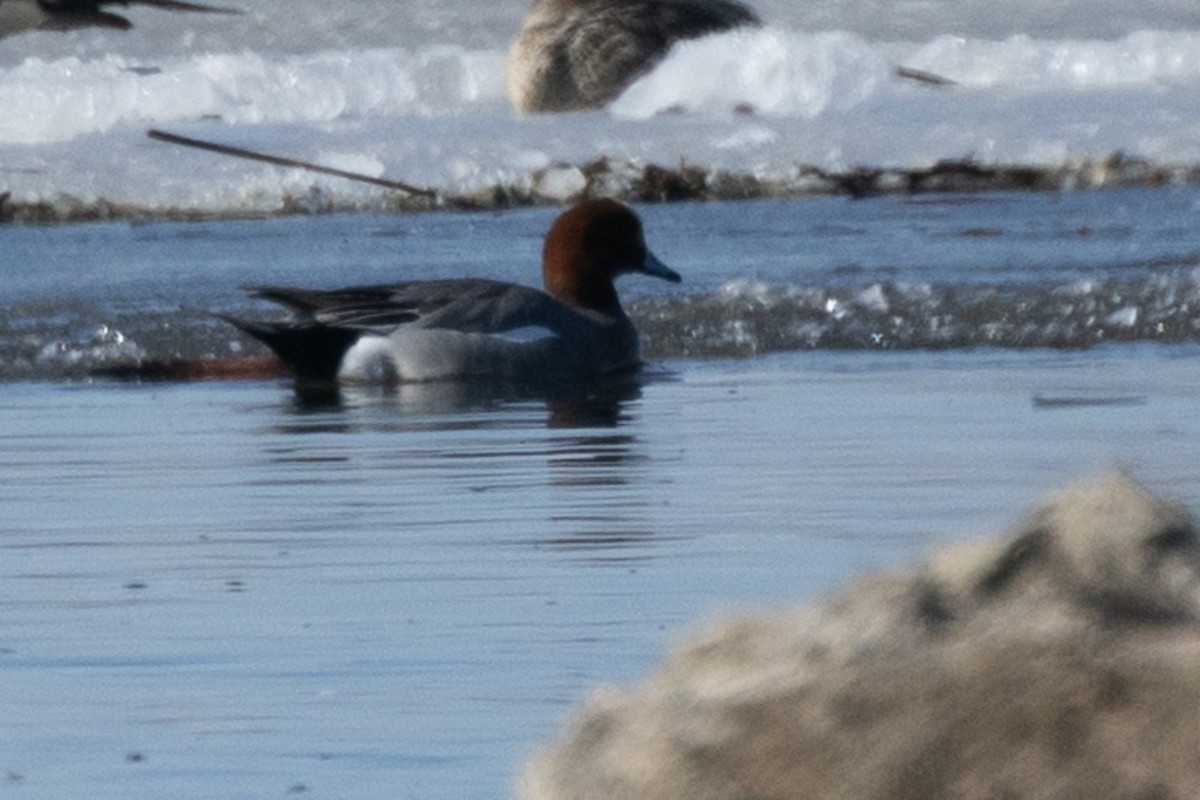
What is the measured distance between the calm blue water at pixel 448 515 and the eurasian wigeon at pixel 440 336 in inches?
7.9

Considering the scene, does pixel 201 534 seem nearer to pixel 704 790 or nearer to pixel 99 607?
pixel 99 607

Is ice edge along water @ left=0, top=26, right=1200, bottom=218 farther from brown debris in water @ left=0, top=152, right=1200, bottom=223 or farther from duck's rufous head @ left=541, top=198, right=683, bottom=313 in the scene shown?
duck's rufous head @ left=541, top=198, right=683, bottom=313

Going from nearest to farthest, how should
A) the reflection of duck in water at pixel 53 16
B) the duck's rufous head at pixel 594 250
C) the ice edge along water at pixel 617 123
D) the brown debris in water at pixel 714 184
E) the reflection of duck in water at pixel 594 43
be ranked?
the reflection of duck in water at pixel 53 16
the duck's rufous head at pixel 594 250
the brown debris in water at pixel 714 184
the ice edge along water at pixel 617 123
the reflection of duck in water at pixel 594 43

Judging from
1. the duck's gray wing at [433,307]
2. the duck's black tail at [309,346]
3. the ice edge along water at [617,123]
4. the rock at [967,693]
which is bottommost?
the duck's black tail at [309,346]

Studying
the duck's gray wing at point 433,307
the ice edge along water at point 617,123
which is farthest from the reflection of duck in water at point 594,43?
the duck's gray wing at point 433,307

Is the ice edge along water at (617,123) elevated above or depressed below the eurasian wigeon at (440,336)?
above

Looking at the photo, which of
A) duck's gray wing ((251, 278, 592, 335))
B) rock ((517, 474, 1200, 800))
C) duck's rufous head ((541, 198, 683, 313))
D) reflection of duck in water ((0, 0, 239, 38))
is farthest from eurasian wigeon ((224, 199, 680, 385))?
rock ((517, 474, 1200, 800))

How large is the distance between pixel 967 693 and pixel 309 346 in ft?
28.6

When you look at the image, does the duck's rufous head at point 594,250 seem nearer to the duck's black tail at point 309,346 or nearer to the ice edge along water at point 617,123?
the duck's black tail at point 309,346

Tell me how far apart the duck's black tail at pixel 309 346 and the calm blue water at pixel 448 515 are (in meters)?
0.14

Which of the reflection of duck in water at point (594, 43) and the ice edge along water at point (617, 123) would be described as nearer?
the ice edge along water at point (617, 123)

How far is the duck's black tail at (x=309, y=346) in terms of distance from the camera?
10.7m

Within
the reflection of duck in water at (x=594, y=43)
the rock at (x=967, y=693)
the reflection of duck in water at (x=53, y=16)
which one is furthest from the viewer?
the reflection of duck in water at (x=594, y=43)

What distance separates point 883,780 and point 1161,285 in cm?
998
